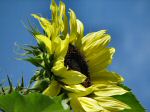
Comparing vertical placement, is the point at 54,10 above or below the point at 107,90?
above

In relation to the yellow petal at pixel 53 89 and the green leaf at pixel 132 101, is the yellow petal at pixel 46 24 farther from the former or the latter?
the green leaf at pixel 132 101

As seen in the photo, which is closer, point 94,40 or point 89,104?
point 89,104

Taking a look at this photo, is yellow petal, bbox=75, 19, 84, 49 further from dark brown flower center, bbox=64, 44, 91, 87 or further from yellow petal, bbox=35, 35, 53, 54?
yellow petal, bbox=35, 35, 53, 54

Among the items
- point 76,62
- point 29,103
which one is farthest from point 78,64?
point 29,103

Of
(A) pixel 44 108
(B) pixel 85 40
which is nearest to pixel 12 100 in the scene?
(A) pixel 44 108

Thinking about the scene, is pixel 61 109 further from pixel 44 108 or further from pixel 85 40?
pixel 85 40

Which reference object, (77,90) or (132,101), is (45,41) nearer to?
(77,90)
